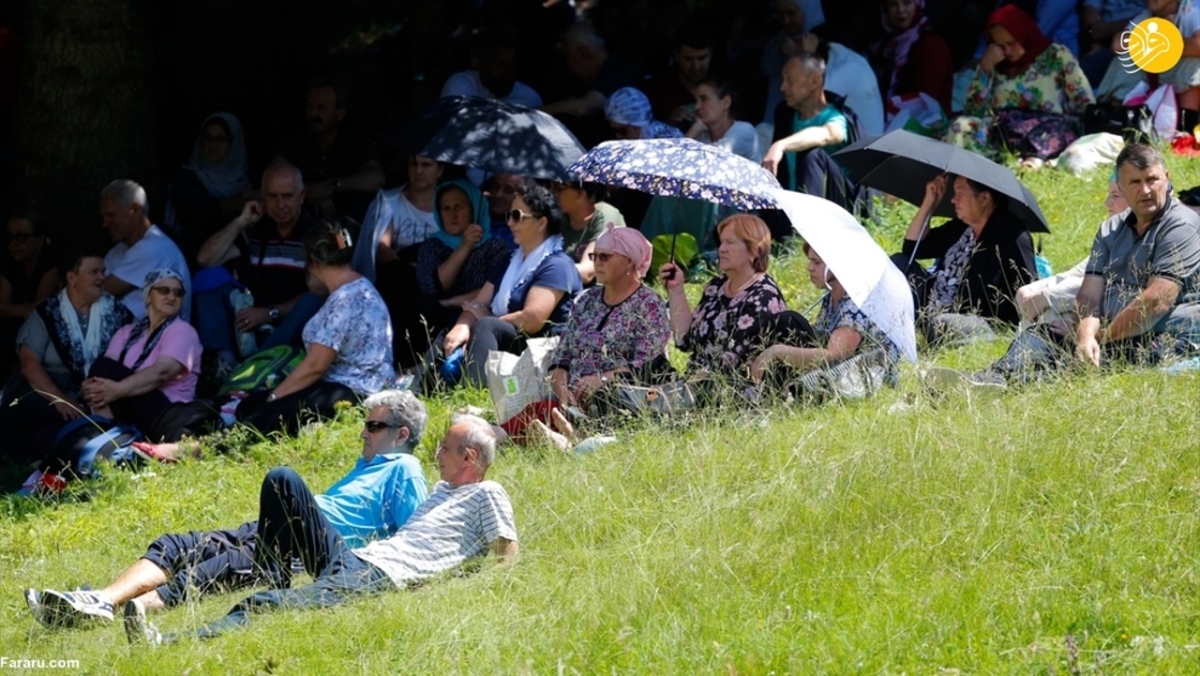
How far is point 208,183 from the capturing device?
12.2 metres

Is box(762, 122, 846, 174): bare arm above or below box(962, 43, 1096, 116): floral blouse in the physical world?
above

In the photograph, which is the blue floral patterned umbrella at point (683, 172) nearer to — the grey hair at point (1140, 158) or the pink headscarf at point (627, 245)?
the pink headscarf at point (627, 245)

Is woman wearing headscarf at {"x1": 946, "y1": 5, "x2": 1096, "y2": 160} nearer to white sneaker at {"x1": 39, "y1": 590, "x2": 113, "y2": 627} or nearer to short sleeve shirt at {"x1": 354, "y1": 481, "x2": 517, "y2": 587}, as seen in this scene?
short sleeve shirt at {"x1": 354, "y1": 481, "x2": 517, "y2": 587}

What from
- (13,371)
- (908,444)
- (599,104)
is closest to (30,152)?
(13,371)

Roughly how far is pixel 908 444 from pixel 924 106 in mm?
6330

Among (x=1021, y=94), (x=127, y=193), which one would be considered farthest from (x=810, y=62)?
(x=127, y=193)

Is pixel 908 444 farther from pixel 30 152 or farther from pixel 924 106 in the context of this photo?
pixel 30 152

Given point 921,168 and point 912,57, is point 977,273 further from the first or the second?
point 912,57

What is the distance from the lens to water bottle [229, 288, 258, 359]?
1102 cm

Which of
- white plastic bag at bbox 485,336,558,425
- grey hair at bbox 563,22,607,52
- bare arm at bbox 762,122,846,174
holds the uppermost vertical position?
grey hair at bbox 563,22,607,52

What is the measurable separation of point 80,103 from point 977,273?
6.22 m

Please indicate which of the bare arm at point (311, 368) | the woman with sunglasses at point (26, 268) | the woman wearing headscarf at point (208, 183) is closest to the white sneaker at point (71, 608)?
the bare arm at point (311, 368)

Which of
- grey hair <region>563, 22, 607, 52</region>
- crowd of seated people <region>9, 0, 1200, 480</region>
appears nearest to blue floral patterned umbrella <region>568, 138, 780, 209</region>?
crowd of seated people <region>9, 0, 1200, 480</region>

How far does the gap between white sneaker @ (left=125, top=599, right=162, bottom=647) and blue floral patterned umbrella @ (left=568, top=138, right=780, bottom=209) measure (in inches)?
155
